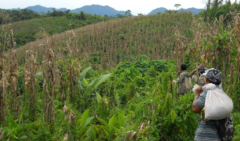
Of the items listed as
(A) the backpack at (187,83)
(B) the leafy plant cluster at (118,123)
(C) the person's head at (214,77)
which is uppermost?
(C) the person's head at (214,77)

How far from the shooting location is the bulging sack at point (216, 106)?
1.95 metres

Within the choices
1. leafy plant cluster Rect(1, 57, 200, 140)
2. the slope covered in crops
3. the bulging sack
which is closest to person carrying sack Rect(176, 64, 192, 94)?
leafy plant cluster Rect(1, 57, 200, 140)

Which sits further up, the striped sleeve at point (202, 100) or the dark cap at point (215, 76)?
the dark cap at point (215, 76)

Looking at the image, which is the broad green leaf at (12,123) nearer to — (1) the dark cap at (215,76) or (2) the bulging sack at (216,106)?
(2) the bulging sack at (216,106)

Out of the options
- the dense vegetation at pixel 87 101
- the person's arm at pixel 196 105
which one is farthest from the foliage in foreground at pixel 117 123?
the person's arm at pixel 196 105

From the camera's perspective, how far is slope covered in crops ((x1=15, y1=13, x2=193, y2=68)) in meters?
12.0

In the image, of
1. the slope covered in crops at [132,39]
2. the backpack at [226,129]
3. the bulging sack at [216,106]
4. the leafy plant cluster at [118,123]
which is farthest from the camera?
the slope covered in crops at [132,39]

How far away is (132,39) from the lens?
14.0 metres

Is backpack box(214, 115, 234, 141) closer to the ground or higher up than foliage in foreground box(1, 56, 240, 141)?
higher up

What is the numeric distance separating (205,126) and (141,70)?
4.77 metres

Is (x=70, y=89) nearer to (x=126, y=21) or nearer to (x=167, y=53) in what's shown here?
(x=167, y=53)

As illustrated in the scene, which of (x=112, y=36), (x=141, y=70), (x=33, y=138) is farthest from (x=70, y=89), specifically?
(x=112, y=36)

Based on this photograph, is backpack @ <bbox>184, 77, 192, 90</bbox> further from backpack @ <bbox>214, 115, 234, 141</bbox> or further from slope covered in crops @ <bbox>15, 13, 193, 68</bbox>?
slope covered in crops @ <bbox>15, 13, 193, 68</bbox>

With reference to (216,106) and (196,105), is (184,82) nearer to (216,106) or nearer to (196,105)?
(196,105)
